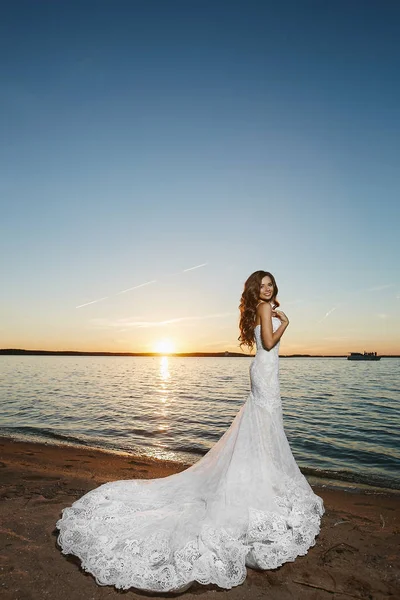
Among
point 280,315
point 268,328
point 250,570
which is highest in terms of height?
point 280,315

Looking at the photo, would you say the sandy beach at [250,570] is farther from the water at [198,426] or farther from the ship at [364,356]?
the ship at [364,356]

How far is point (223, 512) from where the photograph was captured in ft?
14.0

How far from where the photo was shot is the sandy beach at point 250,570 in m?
3.66

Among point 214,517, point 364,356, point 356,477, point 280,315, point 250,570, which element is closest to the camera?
point 250,570

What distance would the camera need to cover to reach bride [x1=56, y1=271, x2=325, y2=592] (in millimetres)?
3725

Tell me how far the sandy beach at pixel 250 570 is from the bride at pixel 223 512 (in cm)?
16

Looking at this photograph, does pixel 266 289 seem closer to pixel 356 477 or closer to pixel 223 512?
pixel 223 512

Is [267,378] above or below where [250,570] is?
above

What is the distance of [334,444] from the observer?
13.2 m

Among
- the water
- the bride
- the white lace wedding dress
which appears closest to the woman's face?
the bride

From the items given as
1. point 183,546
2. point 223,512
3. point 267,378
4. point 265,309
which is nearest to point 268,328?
point 265,309

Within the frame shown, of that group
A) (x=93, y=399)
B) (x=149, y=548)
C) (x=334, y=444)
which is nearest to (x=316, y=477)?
(x=334, y=444)

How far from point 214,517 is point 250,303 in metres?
2.64

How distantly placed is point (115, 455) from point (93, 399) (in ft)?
43.6
